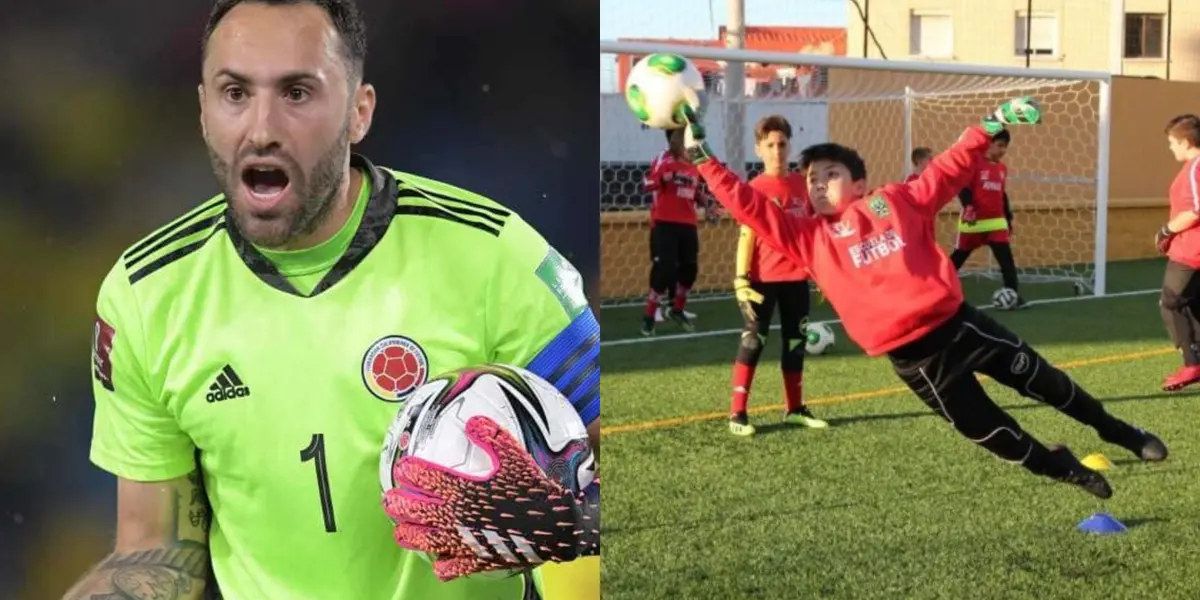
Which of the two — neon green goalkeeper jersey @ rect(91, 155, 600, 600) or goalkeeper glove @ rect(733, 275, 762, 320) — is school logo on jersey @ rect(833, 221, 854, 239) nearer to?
goalkeeper glove @ rect(733, 275, 762, 320)

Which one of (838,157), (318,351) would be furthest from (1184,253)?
(318,351)

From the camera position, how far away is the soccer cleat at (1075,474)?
13.6 feet

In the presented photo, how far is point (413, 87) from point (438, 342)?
312 millimetres

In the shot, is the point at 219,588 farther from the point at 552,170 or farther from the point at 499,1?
the point at 499,1

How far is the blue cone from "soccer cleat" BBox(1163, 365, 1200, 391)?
2.91 metres

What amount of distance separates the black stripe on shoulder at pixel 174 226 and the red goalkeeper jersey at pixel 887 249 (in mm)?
2679

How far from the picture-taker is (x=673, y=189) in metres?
9.29

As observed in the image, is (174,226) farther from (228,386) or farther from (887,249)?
(887,249)

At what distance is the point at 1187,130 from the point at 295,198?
6459mm

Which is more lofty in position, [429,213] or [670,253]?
[429,213]

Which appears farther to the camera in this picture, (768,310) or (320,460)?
(768,310)

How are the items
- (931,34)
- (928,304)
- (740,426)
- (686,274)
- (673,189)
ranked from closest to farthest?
(928,304)
(740,426)
(673,189)
(686,274)
(931,34)

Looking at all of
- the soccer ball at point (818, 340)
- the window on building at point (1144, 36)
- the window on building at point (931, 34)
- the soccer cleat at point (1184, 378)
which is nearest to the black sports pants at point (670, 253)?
the soccer ball at point (818, 340)

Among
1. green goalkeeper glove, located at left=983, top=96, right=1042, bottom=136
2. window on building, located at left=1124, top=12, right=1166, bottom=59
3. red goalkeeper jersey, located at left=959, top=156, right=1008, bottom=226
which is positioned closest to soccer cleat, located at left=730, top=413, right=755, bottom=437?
green goalkeeper glove, located at left=983, top=96, right=1042, bottom=136
